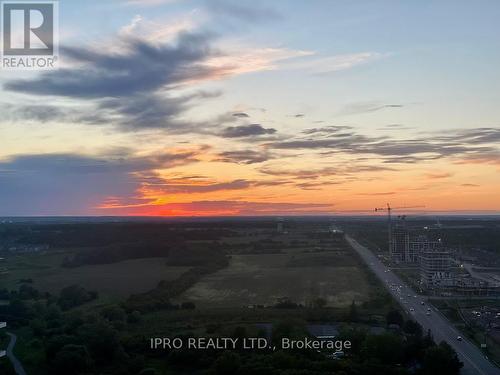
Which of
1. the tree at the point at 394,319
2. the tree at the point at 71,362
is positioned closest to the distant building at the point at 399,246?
the tree at the point at 394,319

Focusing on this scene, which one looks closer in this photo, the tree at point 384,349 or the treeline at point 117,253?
the tree at point 384,349

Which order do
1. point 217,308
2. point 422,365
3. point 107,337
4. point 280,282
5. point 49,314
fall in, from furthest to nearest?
point 280,282 → point 217,308 → point 49,314 → point 107,337 → point 422,365

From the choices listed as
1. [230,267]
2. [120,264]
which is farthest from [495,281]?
[120,264]

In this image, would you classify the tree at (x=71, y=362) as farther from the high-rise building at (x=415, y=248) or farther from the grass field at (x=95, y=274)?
the high-rise building at (x=415, y=248)

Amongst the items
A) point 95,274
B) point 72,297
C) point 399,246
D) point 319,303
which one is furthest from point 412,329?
point 399,246

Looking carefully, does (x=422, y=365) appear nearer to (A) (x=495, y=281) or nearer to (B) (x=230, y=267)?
(A) (x=495, y=281)

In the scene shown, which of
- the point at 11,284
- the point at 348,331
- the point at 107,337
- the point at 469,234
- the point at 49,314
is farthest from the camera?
the point at 469,234

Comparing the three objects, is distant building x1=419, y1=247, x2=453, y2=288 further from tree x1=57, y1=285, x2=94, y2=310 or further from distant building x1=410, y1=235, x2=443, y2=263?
tree x1=57, y1=285, x2=94, y2=310
